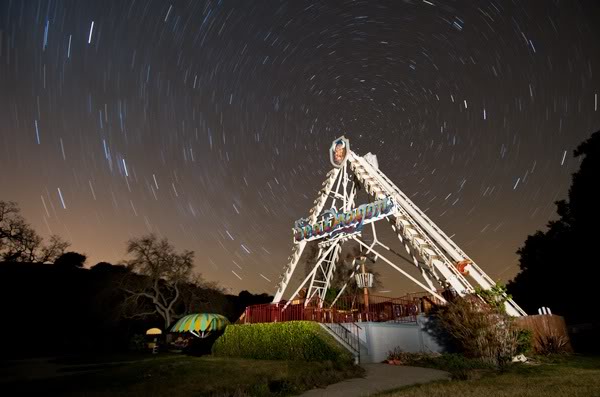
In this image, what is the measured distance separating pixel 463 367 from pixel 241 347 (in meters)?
11.3

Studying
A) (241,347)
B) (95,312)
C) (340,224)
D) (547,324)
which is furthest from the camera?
(95,312)

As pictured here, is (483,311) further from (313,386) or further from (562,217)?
(562,217)

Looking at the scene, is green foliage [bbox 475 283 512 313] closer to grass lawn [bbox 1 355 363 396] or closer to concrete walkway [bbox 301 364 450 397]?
concrete walkway [bbox 301 364 450 397]

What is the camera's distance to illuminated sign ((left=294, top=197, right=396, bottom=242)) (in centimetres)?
2181

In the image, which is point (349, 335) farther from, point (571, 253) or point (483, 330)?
point (571, 253)

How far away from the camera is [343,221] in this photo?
2422 cm

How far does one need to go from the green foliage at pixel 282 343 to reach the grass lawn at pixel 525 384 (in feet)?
18.3

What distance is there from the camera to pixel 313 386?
1090 centimetres

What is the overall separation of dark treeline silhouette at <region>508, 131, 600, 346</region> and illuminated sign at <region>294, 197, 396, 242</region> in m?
16.1

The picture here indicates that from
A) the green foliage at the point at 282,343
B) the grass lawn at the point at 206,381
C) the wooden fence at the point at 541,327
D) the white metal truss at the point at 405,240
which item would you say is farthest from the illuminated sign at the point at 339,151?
the grass lawn at the point at 206,381

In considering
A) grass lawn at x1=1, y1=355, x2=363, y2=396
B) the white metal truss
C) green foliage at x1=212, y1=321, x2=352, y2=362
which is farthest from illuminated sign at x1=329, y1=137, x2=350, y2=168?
grass lawn at x1=1, y1=355, x2=363, y2=396

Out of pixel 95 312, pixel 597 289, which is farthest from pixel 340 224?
pixel 95 312

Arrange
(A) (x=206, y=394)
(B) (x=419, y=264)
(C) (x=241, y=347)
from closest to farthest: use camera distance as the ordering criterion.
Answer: (A) (x=206, y=394)
(C) (x=241, y=347)
(B) (x=419, y=264)

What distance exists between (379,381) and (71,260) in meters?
60.4
